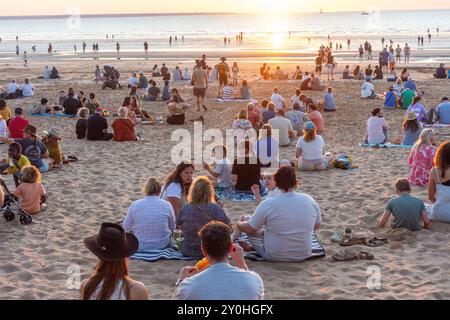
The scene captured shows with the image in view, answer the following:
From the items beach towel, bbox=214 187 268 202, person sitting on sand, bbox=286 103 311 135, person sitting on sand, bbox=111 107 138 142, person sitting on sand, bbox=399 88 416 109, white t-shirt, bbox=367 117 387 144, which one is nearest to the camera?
beach towel, bbox=214 187 268 202

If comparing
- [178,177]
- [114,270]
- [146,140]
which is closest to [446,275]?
[178,177]

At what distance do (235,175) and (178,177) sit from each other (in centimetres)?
190

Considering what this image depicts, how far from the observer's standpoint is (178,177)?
24.0 feet

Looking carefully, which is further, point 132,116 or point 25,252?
point 132,116

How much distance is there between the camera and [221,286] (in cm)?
388


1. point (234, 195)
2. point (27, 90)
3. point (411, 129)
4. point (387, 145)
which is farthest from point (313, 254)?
point (27, 90)

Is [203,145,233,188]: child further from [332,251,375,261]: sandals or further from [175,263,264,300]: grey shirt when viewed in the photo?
[175,263,264,300]: grey shirt

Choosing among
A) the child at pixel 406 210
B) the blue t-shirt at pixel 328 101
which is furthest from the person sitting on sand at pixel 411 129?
the blue t-shirt at pixel 328 101

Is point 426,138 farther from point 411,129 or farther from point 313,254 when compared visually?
point 411,129

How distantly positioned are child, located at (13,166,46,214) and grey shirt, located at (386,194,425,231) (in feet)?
15.6

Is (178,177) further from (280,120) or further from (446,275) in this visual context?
(280,120)

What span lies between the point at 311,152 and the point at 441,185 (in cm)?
385

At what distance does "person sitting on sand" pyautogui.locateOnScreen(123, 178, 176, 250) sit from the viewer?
6664 millimetres

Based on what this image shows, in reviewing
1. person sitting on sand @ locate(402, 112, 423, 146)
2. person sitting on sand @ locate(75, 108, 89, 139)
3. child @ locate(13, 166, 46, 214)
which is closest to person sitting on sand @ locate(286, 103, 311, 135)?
person sitting on sand @ locate(402, 112, 423, 146)
